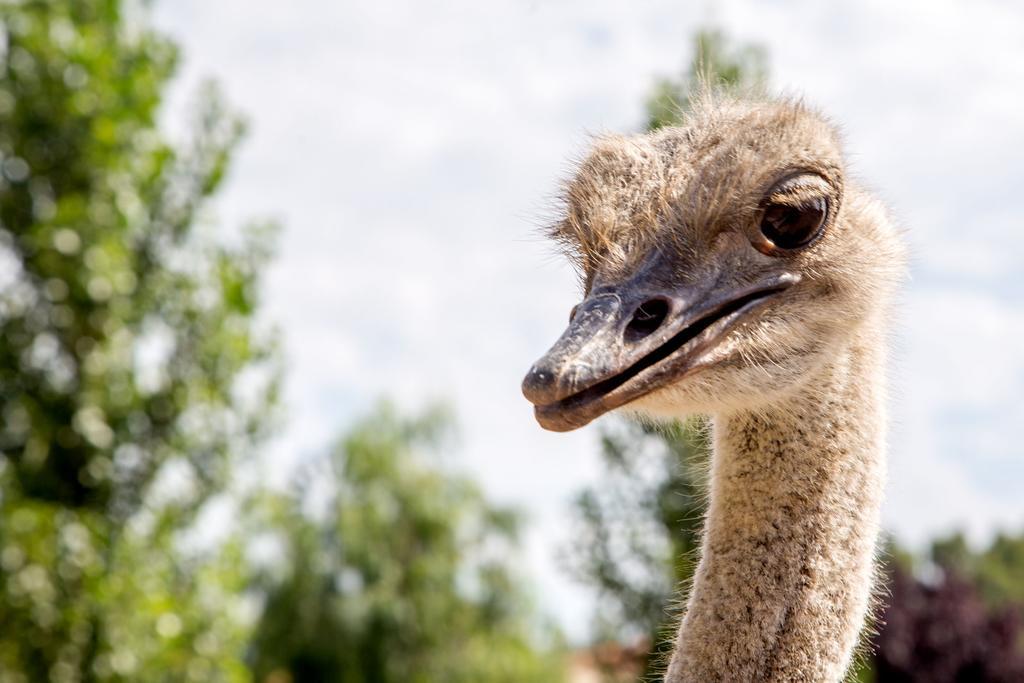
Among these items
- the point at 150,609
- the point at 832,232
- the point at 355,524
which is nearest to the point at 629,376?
the point at 832,232

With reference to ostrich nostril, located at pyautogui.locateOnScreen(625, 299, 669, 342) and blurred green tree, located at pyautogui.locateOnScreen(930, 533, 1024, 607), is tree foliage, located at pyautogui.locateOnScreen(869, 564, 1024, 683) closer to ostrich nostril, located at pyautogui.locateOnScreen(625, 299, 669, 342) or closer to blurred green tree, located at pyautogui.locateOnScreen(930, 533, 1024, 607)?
ostrich nostril, located at pyautogui.locateOnScreen(625, 299, 669, 342)

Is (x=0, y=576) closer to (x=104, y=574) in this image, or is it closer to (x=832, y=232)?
(x=104, y=574)

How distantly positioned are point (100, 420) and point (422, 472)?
555 inches

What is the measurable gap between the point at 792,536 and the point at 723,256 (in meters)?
0.60

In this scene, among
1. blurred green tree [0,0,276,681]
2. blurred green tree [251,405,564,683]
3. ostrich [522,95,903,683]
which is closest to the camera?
ostrich [522,95,903,683]

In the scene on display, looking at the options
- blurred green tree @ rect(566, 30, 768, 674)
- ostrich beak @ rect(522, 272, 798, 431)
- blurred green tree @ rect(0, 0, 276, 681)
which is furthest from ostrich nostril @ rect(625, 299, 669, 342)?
blurred green tree @ rect(0, 0, 276, 681)

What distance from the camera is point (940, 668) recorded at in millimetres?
12148

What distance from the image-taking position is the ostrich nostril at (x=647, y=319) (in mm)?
2520

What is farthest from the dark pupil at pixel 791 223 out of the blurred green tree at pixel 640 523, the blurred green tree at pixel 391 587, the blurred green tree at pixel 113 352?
the blurred green tree at pixel 391 587

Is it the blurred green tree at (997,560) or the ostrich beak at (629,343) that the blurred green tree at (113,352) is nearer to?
the ostrich beak at (629,343)

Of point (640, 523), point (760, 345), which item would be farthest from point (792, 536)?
point (640, 523)

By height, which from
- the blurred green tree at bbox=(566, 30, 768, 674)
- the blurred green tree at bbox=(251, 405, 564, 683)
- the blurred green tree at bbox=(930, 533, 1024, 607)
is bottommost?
the blurred green tree at bbox=(930, 533, 1024, 607)

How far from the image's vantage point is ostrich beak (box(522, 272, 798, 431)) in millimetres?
2311

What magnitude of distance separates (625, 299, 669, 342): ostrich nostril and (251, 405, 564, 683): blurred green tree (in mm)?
19662
